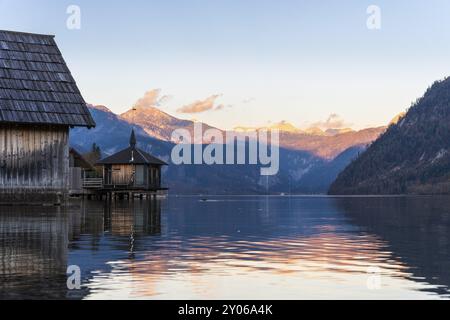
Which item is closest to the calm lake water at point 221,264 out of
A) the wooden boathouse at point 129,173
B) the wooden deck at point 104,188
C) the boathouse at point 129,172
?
the wooden deck at point 104,188

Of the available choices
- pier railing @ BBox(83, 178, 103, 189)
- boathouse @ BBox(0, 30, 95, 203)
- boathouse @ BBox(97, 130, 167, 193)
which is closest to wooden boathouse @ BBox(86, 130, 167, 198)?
boathouse @ BBox(97, 130, 167, 193)

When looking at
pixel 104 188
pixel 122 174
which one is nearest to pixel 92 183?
pixel 104 188

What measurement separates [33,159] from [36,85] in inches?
203

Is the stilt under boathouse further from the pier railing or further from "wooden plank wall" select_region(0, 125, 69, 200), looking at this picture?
"wooden plank wall" select_region(0, 125, 69, 200)

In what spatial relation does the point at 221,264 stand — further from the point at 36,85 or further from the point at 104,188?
the point at 104,188

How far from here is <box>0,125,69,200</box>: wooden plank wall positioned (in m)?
51.5

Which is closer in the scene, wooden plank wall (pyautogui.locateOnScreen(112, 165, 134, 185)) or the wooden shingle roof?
the wooden shingle roof

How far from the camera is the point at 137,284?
1636 cm

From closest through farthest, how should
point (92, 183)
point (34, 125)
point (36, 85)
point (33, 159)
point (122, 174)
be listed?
point (34, 125) → point (33, 159) → point (36, 85) → point (92, 183) → point (122, 174)

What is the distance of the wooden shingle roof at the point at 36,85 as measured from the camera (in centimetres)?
5144

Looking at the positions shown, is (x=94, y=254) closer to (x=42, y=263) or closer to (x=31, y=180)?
(x=42, y=263)

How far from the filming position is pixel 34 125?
52.2 metres

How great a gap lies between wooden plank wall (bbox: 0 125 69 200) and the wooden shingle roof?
1.20m

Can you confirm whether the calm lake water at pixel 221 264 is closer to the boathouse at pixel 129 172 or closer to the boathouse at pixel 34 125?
the boathouse at pixel 34 125
